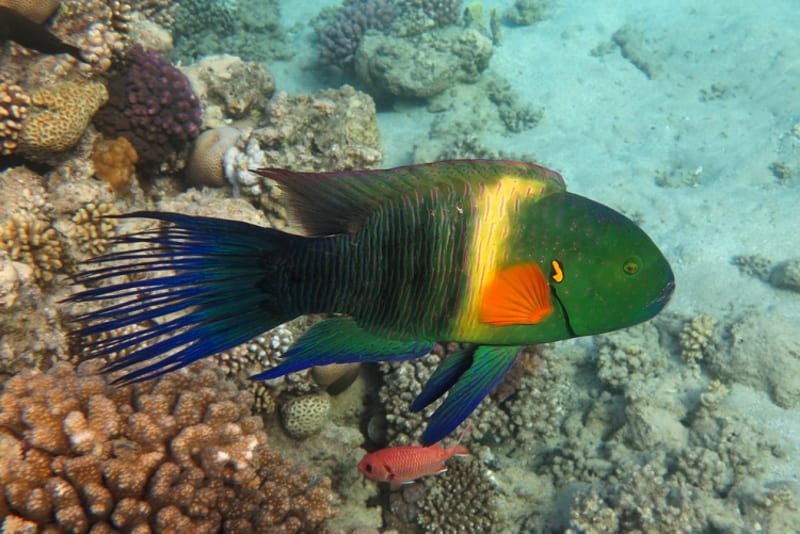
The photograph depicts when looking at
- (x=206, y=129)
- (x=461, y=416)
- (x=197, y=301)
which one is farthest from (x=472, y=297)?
(x=206, y=129)

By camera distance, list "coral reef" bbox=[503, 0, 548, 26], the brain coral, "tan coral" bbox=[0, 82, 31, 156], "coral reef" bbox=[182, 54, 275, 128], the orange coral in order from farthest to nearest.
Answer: "coral reef" bbox=[503, 0, 548, 26] → "coral reef" bbox=[182, 54, 275, 128] → the orange coral → "tan coral" bbox=[0, 82, 31, 156] → the brain coral

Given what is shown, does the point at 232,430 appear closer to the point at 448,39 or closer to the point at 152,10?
the point at 152,10

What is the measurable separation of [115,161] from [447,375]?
4.68 metres

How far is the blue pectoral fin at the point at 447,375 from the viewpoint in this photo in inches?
72.7

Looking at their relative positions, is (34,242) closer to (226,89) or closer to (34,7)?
(34,7)

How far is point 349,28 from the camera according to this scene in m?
12.0

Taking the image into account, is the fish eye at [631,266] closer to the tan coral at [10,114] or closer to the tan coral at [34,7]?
the tan coral at [10,114]

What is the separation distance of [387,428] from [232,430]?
79.9 inches

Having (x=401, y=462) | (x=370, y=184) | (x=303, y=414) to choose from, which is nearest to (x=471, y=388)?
(x=370, y=184)

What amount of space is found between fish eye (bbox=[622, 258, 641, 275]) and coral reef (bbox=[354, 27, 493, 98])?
9953 mm

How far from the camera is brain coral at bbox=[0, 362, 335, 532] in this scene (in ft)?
9.36

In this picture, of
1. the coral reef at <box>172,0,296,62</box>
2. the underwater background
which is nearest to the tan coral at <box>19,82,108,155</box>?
the underwater background

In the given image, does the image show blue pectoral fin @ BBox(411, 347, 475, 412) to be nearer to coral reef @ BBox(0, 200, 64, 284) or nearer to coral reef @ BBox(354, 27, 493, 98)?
coral reef @ BBox(0, 200, 64, 284)

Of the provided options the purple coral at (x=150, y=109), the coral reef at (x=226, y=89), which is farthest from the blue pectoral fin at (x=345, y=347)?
the coral reef at (x=226, y=89)
